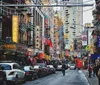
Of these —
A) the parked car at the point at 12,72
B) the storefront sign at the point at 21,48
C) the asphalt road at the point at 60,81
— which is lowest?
the asphalt road at the point at 60,81

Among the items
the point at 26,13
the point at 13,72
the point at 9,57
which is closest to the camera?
the point at 13,72

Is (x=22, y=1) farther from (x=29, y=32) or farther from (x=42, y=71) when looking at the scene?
(x=42, y=71)

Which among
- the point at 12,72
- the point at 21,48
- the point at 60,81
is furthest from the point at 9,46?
the point at 12,72

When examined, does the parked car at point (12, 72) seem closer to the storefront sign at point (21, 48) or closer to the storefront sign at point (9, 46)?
the storefront sign at point (9, 46)

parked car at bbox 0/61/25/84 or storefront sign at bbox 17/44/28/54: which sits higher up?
storefront sign at bbox 17/44/28/54

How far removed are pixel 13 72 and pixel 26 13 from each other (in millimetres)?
50400

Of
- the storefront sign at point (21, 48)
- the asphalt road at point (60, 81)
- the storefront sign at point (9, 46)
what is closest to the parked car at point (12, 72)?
the asphalt road at point (60, 81)

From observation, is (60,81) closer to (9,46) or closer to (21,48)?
(9,46)

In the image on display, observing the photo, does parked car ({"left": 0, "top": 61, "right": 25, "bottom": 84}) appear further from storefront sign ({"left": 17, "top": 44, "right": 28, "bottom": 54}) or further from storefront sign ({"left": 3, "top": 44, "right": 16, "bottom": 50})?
storefront sign ({"left": 17, "top": 44, "right": 28, "bottom": 54})

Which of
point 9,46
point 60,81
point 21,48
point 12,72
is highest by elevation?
point 9,46

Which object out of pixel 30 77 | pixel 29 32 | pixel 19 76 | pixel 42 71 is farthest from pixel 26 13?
pixel 19 76

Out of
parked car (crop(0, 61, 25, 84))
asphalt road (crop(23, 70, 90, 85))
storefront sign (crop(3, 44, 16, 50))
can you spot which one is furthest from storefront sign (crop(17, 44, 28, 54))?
parked car (crop(0, 61, 25, 84))

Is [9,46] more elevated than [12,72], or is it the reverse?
[9,46]

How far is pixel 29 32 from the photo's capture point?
281 feet
